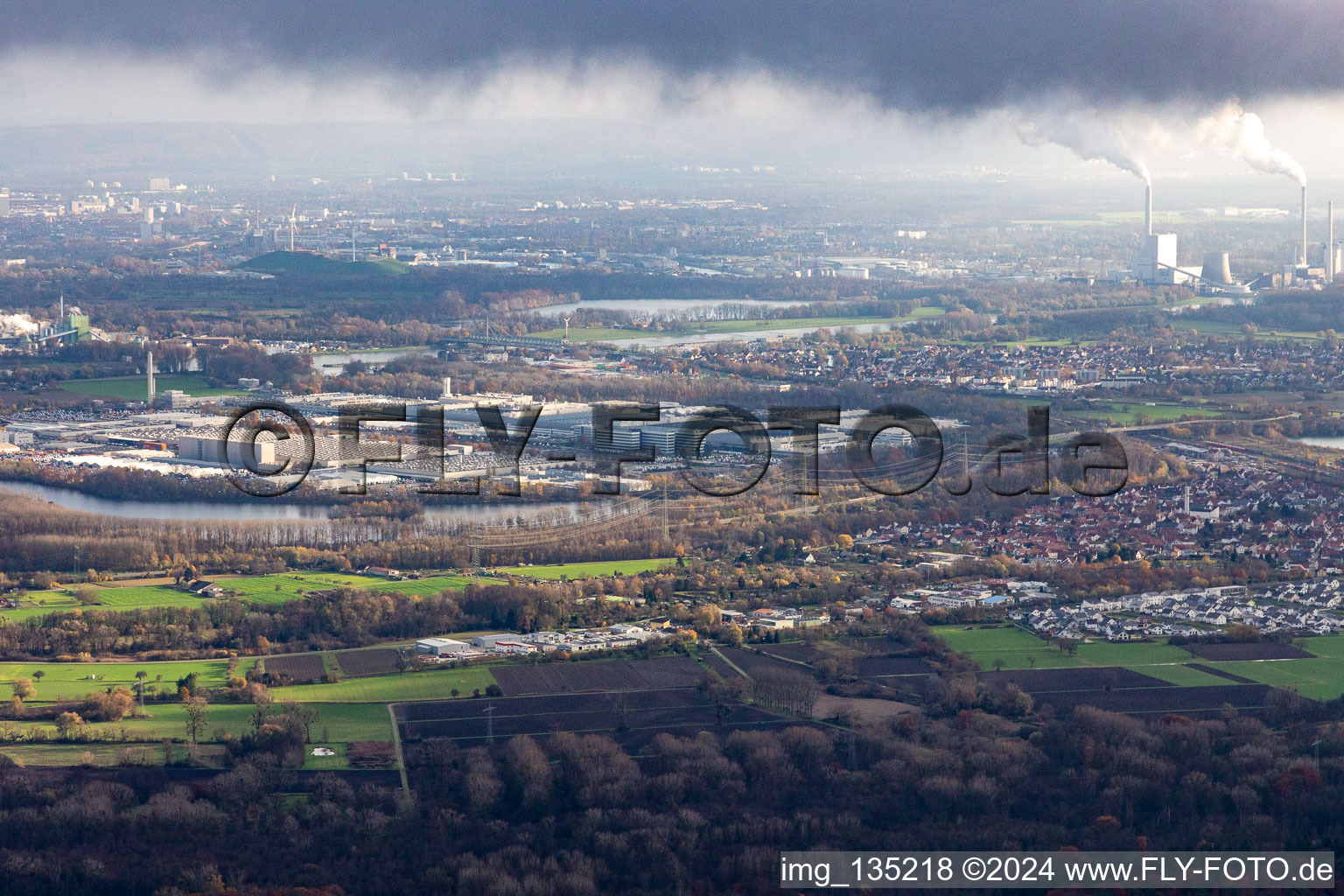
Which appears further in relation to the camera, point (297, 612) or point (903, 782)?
point (297, 612)

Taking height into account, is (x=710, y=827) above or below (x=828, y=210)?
below

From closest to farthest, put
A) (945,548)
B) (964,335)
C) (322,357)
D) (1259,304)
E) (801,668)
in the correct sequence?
(801,668) → (945,548) → (322,357) → (964,335) → (1259,304)

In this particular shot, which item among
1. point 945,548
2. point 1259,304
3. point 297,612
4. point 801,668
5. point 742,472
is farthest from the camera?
point 1259,304

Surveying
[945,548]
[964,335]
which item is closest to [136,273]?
[964,335]

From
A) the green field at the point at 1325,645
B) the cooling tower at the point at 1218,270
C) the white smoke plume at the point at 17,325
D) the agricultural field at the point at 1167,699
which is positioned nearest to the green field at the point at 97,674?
the agricultural field at the point at 1167,699

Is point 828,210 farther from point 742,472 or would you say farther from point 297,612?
point 297,612
